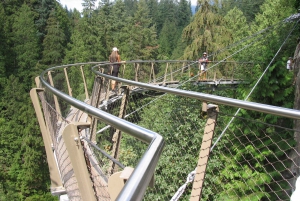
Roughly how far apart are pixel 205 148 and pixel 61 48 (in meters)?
41.5

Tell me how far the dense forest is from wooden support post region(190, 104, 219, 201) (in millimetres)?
7355

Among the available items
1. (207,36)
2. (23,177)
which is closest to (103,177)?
(207,36)

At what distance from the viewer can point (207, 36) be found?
1864 centimetres

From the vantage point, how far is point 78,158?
140cm

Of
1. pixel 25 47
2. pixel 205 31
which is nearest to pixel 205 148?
pixel 205 31

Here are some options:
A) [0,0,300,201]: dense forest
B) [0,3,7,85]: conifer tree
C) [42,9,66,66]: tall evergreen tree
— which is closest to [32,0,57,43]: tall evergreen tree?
[0,0,300,201]: dense forest

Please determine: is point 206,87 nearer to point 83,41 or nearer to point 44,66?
point 44,66

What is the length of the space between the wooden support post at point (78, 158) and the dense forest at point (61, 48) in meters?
8.07

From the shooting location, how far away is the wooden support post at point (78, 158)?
136cm

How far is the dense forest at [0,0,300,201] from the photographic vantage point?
1856cm

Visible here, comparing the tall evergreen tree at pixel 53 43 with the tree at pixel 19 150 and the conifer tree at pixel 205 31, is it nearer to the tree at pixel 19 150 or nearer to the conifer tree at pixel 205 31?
the tree at pixel 19 150

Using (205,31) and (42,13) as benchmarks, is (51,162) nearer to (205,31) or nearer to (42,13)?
(205,31)

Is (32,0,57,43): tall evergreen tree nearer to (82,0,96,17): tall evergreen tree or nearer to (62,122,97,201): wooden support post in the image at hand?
(82,0,96,17): tall evergreen tree

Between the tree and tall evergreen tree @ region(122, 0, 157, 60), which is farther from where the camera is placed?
tall evergreen tree @ region(122, 0, 157, 60)
